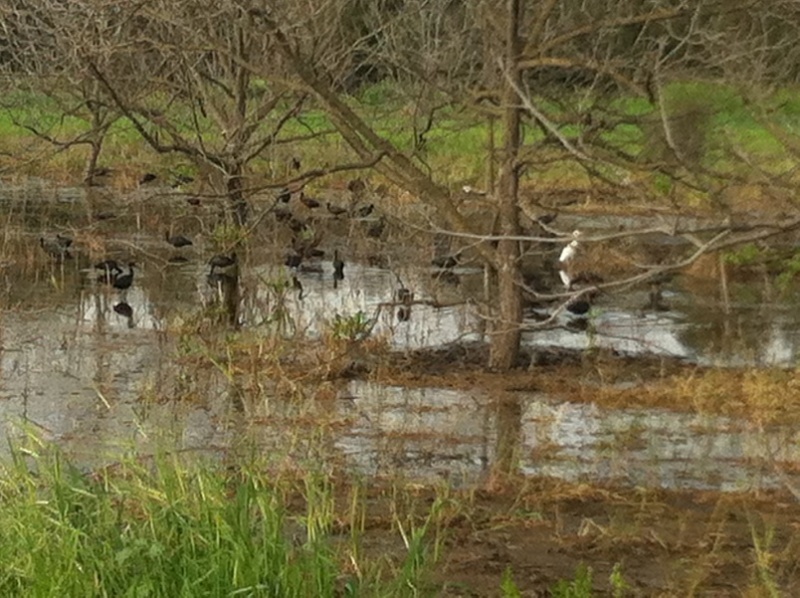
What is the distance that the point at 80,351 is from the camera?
481 inches

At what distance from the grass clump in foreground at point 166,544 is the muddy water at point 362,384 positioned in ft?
1.73

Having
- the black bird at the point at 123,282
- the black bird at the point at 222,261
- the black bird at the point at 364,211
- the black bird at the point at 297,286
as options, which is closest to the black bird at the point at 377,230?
the black bird at the point at 364,211

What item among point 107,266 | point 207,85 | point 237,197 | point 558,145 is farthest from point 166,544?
point 207,85

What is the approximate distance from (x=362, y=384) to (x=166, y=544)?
17.8 ft

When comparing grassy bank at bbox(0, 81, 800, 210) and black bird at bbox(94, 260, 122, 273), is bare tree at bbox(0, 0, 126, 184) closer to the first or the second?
grassy bank at bbox(0, 81, 800, 210)

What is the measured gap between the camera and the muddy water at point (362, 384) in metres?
9.15

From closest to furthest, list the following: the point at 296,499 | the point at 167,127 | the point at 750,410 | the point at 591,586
A: 1. the point at 591,586
2. the point at 296,499
3. the point at 750,410
4. the point at 167,127

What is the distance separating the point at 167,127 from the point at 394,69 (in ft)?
12.7

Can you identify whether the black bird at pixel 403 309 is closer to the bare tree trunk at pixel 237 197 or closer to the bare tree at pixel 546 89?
the bare tree at pixel 546 89

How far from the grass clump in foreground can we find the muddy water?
53cm

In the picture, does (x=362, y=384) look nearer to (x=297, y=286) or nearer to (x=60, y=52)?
(x=297, y=286)

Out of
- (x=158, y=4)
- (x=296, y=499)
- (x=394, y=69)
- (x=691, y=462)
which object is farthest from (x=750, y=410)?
(x=394, y=69)

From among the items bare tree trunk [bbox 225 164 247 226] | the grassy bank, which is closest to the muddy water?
bare tree trunk [bbox 225 164 247 226]

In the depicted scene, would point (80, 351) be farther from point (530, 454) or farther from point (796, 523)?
point (796, 523)
